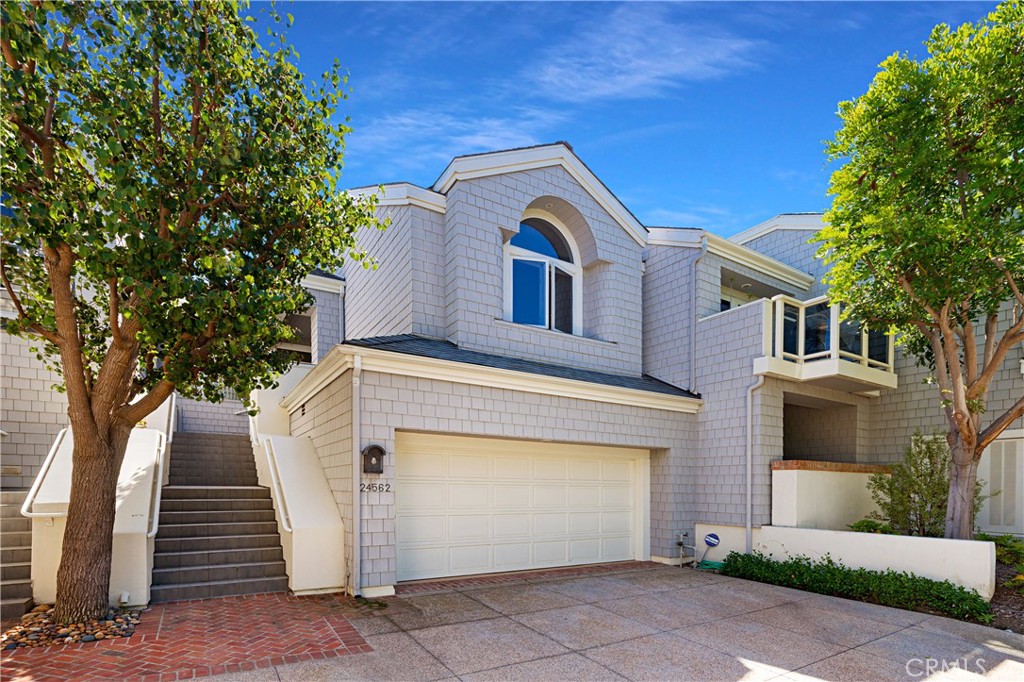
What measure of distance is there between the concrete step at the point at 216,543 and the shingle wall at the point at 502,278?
13.1 ft

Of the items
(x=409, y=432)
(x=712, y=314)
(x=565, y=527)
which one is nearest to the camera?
(x=409, y=432)

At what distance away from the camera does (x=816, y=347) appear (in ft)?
33.0

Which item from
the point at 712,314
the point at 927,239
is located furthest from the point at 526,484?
the point at 927,239

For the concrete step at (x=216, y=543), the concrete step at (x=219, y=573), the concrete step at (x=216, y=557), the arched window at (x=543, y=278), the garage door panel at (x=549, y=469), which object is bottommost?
the concrete step at (x=219, y=573)

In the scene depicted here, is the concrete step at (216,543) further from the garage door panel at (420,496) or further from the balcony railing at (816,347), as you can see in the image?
the balcony railing at (816,347)

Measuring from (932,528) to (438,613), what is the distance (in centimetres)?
788

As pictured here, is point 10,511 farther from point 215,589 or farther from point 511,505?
point 511,505

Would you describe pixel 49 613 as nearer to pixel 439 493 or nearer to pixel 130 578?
pixel 130 578

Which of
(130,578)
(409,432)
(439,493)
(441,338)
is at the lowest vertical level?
(130,578)

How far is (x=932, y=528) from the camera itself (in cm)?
885

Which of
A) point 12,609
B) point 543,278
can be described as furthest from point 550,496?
point 12,609

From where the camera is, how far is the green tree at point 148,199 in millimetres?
4934

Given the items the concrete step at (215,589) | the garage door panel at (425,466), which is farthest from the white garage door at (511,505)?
the concrete step at (215,589)

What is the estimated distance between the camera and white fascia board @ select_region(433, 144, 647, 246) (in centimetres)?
972
